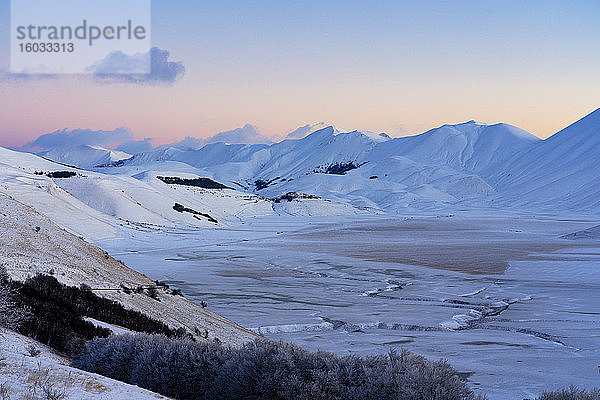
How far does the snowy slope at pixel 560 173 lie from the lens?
127 meters

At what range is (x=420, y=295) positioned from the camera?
2348 centimetres

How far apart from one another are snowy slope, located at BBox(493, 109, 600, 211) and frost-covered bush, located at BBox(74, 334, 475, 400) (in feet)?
387

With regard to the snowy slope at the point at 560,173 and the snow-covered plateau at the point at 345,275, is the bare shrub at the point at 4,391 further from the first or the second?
the snowy slope at the point at 560,173

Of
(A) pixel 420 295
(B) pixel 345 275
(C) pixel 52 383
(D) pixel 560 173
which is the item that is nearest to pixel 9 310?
(C) pixel 52 383

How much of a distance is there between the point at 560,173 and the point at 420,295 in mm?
140520

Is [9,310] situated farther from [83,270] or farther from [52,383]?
[83,270]

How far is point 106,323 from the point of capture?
1100cm

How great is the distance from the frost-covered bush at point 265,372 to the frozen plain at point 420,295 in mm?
3551

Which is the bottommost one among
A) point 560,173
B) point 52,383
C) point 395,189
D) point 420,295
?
point 420,295

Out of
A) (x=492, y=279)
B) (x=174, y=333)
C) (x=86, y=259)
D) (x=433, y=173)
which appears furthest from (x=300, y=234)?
(x=433, y=173)

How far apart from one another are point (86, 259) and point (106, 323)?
5.78 meters

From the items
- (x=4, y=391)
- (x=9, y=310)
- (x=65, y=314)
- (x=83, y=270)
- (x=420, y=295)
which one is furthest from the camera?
(x=420, y=295)

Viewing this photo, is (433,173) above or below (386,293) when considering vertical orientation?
above

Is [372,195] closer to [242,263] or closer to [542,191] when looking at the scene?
[542,191]
